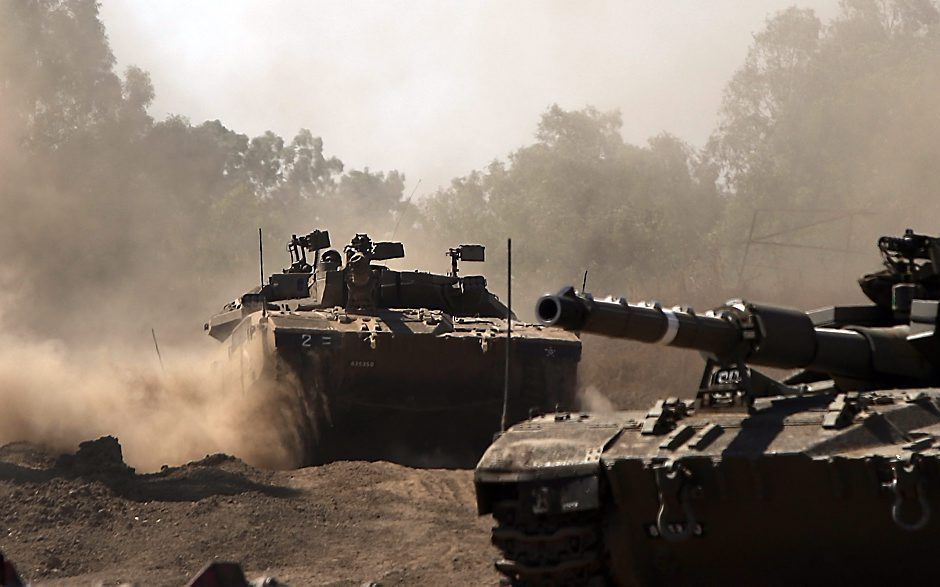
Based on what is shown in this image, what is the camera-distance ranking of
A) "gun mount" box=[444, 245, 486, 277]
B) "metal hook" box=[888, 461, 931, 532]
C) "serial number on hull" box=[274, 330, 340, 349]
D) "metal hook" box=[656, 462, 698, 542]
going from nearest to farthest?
"metal hook" box=[888, 461, 931, 532]
"metal hook" box=[656, 462, 698, 542]
"serial number on hull" box=[274, 330, 340, 349]
"gun mount" box=[444, 245, 486, 277]

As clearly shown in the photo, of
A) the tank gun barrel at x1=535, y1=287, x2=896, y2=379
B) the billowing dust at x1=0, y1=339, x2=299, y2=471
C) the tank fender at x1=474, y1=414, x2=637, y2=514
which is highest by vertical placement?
the tank gun barrel at x1=535, y1=287, x2=896, y2=379

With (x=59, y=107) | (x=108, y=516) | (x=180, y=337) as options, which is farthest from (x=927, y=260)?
(x=59, y=107)

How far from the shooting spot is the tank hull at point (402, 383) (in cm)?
1817

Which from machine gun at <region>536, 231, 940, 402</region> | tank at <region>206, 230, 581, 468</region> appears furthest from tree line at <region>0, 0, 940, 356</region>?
machine gun at <region>536, 231, 940, 402</region>

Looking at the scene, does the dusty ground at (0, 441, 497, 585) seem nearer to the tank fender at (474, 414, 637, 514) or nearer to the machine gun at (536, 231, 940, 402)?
the tank fender at (474, 414, 637, 514)

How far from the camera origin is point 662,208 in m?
47.0

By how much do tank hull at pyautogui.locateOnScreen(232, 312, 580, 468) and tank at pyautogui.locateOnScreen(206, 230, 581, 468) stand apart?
0.01m

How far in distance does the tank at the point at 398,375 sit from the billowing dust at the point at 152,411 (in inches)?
11.8

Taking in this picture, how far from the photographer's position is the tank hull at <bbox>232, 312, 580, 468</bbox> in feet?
59.6

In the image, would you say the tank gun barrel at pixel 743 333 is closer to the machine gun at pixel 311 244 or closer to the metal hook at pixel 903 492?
the metal hook at pixel 903 492

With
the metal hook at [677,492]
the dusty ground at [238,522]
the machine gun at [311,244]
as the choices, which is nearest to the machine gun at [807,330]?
the metal hook at [677,492]

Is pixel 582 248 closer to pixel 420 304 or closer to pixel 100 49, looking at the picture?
pixel 100 49

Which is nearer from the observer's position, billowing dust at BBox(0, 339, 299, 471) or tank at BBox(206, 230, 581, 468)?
tank at BBox(206, 230, 581, 468)

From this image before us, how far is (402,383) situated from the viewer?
18469 millimetres
